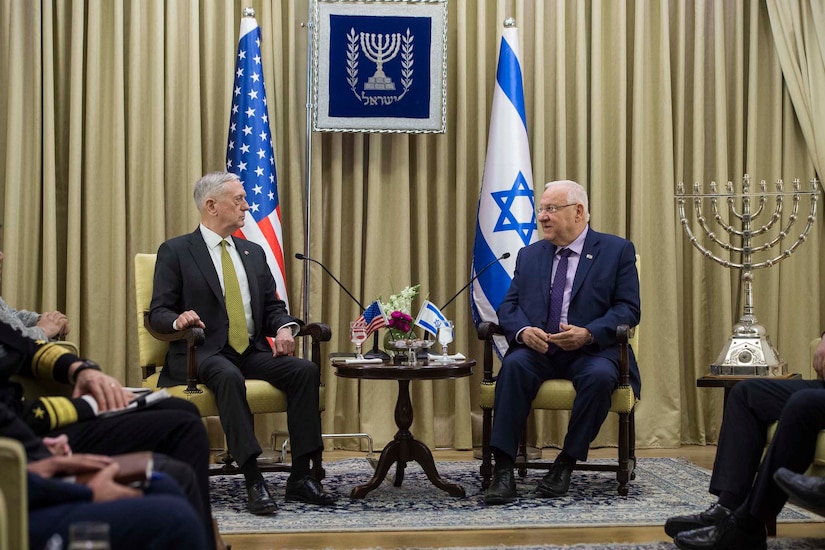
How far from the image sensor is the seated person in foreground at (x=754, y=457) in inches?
119

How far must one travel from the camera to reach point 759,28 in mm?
5699

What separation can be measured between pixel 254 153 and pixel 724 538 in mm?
3008

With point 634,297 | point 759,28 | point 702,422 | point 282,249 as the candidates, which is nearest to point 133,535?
point 634,297

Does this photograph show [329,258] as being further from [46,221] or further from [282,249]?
[46,221]

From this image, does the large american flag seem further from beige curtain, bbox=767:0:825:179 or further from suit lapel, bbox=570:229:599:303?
beige curtain, bbox=767:0:825:179

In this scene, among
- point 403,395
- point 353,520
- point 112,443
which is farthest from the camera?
point 403,395

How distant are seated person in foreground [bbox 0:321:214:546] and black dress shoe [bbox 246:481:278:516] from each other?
1140 millimetres

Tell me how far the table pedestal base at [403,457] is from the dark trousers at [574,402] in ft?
0.92

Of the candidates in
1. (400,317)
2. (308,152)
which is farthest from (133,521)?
(308,152)

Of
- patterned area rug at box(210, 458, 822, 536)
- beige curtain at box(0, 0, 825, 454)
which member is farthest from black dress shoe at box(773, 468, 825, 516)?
beige curtain at box(0, 0, 825, 454)

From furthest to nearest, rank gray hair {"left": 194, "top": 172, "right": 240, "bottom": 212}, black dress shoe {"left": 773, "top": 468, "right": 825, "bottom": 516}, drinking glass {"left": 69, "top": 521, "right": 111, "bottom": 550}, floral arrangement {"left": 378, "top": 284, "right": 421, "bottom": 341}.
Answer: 1. gray hair {"left": 194, "top": 172, "right": 240, "bottom": 212}
2. floral arrangement {"left": 378, "top": 284, "right": 421, "bottom": 341}
3. black dress shoe {"left": 773, "top": 468, "right": 825, "bottom": 516}
4. drinking glass {"left": 69, "top": 521, "right": 111, "bottom": 550}

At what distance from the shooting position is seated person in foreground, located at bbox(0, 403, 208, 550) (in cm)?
172

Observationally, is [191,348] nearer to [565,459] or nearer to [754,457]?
[565,459]

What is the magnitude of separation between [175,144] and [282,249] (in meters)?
0.81
